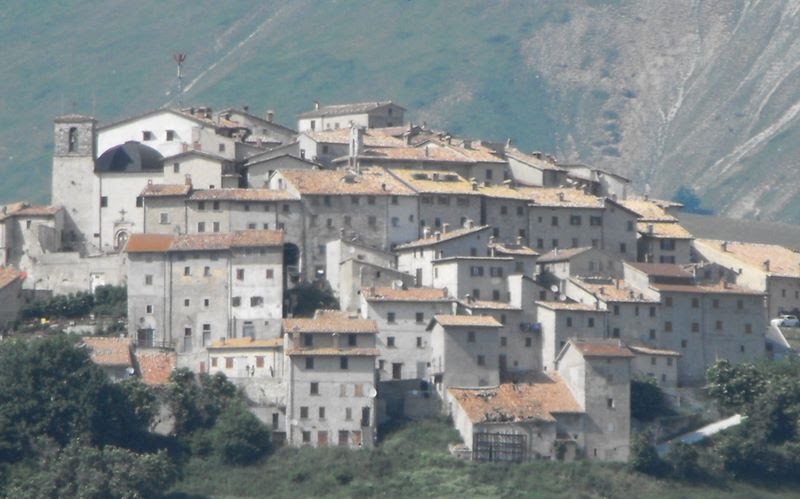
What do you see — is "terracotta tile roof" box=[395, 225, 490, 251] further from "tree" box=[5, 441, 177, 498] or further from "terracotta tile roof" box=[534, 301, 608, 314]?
"tree" box=[5, 441, 177, 498]

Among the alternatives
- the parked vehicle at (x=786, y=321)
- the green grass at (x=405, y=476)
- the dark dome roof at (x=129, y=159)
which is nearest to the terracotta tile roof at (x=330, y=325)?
the green grass at (x=405, y=476)

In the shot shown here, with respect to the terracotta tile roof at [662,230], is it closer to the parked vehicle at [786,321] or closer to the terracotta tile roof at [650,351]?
the parked vehicle at [786,321]

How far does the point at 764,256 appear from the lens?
112m

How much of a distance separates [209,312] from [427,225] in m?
12.2

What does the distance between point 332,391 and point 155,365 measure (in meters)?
8.42

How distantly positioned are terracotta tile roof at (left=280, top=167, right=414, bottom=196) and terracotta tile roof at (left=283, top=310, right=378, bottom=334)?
9842 millimetres

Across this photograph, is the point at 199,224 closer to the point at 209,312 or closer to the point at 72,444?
the point at 209,312

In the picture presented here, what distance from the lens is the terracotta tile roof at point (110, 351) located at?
91.9 meters

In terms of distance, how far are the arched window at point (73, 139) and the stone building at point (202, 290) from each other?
12.3 metres

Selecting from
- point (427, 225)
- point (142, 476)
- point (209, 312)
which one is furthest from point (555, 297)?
point (142, 476)

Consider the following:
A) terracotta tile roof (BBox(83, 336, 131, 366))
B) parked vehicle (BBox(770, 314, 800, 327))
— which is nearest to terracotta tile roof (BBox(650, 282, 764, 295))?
parked vehicle (BBox(770, 314, 800, 327))

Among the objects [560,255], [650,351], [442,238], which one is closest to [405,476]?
[442,238]

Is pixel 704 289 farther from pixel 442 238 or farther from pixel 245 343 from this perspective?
pixel 245 343

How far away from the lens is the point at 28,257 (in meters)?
103
